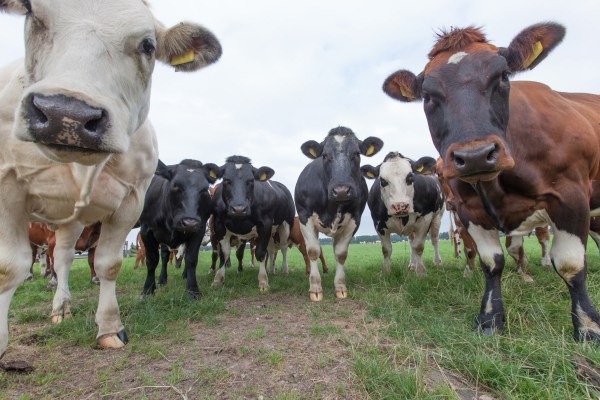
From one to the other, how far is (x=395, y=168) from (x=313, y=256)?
2.99m

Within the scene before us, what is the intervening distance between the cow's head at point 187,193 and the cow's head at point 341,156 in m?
1.85

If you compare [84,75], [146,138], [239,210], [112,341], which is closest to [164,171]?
[239,210]

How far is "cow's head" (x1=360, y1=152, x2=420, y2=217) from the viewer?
7.79 m

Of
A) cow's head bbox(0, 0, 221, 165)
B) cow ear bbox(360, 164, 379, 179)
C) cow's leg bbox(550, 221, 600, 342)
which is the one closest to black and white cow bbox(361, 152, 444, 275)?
→ cow ear bbox(360, 164, 379, 179)

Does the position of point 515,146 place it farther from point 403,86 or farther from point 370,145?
point 370,145

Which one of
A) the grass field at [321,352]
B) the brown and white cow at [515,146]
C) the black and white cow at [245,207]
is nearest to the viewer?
the grass field at [321,352]

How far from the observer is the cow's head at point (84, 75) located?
2.10m

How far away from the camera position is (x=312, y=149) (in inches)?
268

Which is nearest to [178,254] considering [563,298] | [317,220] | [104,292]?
[317,220]

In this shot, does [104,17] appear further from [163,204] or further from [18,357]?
[163,204]

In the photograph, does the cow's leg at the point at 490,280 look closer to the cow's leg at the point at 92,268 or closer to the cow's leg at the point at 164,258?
the cow's leg at the point at 164,258

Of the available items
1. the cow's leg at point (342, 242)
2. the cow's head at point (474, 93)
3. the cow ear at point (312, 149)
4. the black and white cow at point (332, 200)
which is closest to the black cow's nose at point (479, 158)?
the cow's head at point (474, 93)

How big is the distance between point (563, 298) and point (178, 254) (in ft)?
34.6

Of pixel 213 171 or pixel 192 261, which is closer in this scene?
pixel 192 261
